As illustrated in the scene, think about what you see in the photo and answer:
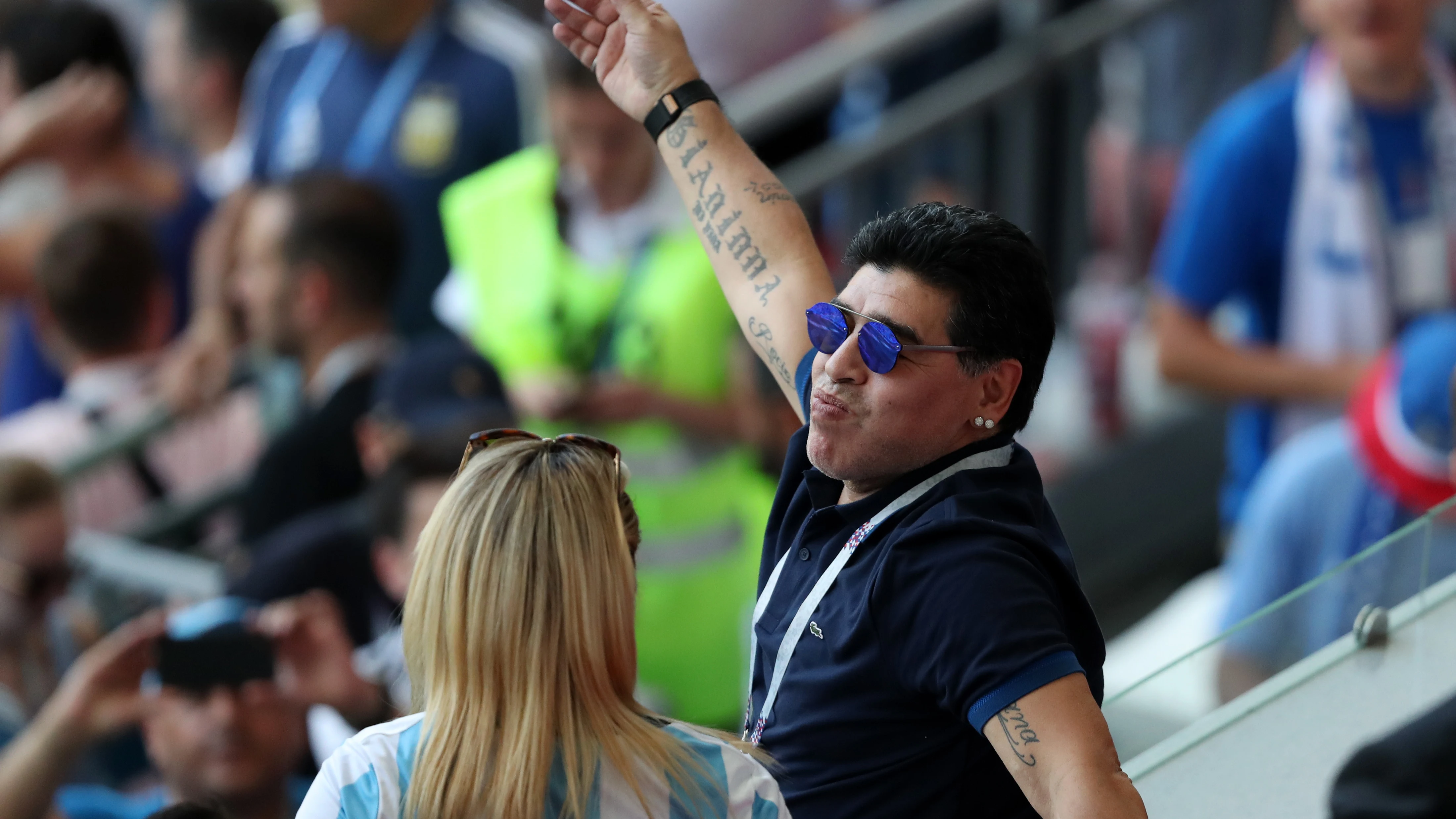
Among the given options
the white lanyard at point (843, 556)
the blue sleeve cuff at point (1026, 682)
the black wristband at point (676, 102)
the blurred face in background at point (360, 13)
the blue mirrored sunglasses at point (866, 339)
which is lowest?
the blue sleeve cuff at point (1026, 682)

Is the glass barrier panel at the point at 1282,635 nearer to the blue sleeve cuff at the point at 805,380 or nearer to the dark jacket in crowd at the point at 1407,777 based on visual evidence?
the dark jacket in crowd at the point at 1407,777

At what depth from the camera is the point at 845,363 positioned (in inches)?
67.6

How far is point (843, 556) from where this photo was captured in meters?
1.71

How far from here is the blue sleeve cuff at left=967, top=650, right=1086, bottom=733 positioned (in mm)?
1480

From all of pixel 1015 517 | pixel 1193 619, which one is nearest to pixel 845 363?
pixel 1015 517

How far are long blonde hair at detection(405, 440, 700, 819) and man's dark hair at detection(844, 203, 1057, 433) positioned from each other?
0.40 meters

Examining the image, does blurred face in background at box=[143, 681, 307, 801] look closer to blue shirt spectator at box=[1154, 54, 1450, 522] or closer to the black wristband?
the black wristband

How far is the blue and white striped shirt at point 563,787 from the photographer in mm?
1530

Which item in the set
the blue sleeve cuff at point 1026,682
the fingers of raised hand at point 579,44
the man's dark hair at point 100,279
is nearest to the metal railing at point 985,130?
the man's dark hair at point 100,279

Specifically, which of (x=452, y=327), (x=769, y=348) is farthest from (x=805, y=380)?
(x=452, y=327)

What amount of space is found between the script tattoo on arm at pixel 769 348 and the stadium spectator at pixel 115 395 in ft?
9.16

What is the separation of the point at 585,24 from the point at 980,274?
81 cm

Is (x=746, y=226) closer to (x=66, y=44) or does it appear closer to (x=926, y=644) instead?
(x=926, y=644)

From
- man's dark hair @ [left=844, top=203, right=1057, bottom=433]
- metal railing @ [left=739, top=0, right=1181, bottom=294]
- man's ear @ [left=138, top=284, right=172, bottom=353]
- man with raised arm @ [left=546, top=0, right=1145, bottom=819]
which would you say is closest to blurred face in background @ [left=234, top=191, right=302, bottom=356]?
man's ear @ [left=138, top=284, right=172, bottom=353]
